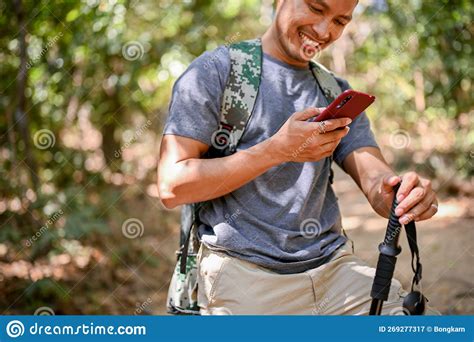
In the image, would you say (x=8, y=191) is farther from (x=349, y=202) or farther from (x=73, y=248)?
(x=349, y=202)

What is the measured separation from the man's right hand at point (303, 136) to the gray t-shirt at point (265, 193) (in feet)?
0.71

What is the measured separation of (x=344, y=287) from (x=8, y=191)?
9.19 feet

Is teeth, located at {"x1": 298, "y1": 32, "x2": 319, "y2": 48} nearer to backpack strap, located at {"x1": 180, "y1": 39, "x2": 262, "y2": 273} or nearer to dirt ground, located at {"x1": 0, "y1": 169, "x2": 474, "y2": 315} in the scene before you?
backpack strap, located at {"x1": 180, "y1": 39, "x2": 262, "y2": 273}

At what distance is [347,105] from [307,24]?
1.64 ft

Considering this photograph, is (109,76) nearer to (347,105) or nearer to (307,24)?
(307,24)

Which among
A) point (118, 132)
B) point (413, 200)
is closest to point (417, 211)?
point (413, 200)

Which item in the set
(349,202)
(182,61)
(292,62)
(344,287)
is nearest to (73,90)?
(182,61)

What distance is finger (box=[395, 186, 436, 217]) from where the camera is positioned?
1955mm

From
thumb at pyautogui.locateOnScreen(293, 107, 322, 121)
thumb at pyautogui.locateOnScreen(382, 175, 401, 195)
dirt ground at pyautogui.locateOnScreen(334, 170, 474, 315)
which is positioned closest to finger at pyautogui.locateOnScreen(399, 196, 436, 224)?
thumb at pyautogui.locateOnScreen(382, 175, 401, 195)

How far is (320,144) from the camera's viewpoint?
77.5 inches

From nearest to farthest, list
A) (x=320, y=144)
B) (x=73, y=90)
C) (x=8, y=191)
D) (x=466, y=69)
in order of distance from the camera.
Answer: (x=320, y=144), (x=8, y=191), (x=73, y=90), (x=466, y=69)

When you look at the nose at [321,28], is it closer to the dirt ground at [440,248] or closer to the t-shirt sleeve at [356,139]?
the t-shirt sleeve at [356,139]

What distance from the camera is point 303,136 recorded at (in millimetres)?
1912

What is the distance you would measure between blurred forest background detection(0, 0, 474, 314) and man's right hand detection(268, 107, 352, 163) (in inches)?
90.6
